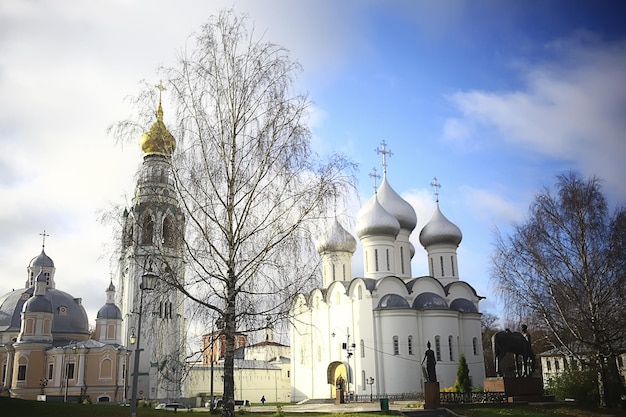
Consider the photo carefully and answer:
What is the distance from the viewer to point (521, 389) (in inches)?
930

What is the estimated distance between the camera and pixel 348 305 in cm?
4003

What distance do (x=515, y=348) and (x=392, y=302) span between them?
48.4 ft

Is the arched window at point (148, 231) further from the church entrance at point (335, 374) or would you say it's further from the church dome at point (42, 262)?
the church dome at point (42, 262)

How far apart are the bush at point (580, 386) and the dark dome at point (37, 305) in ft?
135

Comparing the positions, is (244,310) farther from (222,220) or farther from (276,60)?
(276,60)

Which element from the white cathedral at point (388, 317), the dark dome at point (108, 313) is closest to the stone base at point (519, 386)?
the white cathedral at point (388, 317)

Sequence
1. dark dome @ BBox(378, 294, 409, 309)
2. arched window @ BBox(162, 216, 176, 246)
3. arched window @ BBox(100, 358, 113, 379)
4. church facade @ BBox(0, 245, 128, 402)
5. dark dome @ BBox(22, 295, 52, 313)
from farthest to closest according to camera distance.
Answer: dark dome @ BBox(22, 295, 52, 313) → arched window @ BBox(100, 358, 113, 379) → church facade @ BBox(0, 245, 128, 402) → dark dome @ BBox(378, 294, 409, 309) → arched window @ BBox(162, 216, 176, 246)

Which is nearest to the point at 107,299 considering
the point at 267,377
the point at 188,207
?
the point at 267,377

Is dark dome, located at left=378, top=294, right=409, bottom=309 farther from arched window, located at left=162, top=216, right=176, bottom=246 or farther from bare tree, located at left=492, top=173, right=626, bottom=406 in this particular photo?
arched window, located at left=162, top=216, right=176, bottom=246

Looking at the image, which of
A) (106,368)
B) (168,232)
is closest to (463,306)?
(106,368)

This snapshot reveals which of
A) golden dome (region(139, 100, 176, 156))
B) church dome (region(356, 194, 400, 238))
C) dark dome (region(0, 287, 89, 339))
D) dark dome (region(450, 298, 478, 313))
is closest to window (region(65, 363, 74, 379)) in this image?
dark dome (region(0, 287, 89, 339))

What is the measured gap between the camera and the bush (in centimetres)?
2338

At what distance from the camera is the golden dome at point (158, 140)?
48.6 feet

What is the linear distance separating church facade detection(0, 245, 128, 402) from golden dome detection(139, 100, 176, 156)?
106ft
